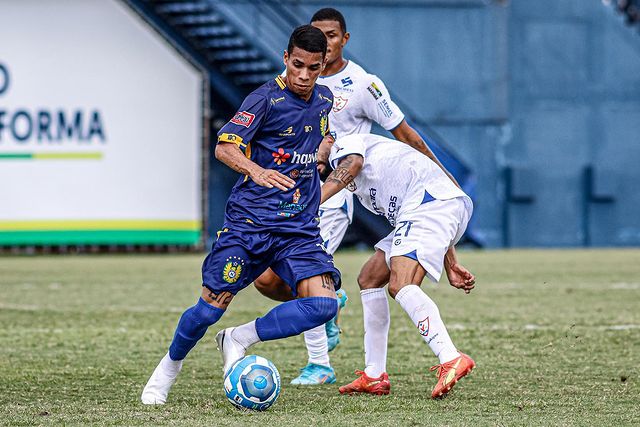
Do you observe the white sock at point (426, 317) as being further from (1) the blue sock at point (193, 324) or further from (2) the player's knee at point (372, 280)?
(1) the blue sock at point (193, 324)

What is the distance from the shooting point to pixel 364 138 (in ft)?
20.6

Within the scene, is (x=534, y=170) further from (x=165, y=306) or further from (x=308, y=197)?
(x=308, y=197)

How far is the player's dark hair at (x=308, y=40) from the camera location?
544 cm

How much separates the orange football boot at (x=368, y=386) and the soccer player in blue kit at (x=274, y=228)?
57 centimetres

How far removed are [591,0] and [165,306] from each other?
17.2m

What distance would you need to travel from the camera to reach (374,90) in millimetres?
7152

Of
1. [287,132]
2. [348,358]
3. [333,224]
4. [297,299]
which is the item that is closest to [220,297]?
[297,299]

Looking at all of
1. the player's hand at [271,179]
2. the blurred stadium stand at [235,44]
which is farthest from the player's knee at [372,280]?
the blurred stadium stand at [235,44]

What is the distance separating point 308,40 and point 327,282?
3.71 feet

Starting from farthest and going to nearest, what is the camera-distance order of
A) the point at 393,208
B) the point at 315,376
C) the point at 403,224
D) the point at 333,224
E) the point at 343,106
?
1. the point at 333,224
2. the point at 343,106
3. the point at 315,376
4. the point at 393,208
5. the point at 403,224

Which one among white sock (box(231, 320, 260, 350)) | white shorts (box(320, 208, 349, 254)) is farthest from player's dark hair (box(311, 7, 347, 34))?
white sock (box(231, 320, 260, 350))

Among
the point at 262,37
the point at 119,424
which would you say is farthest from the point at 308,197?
the point at 262,37

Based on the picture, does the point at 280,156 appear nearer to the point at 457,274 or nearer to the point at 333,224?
the point at 457,274

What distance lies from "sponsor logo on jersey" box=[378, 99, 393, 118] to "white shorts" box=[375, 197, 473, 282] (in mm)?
1057
